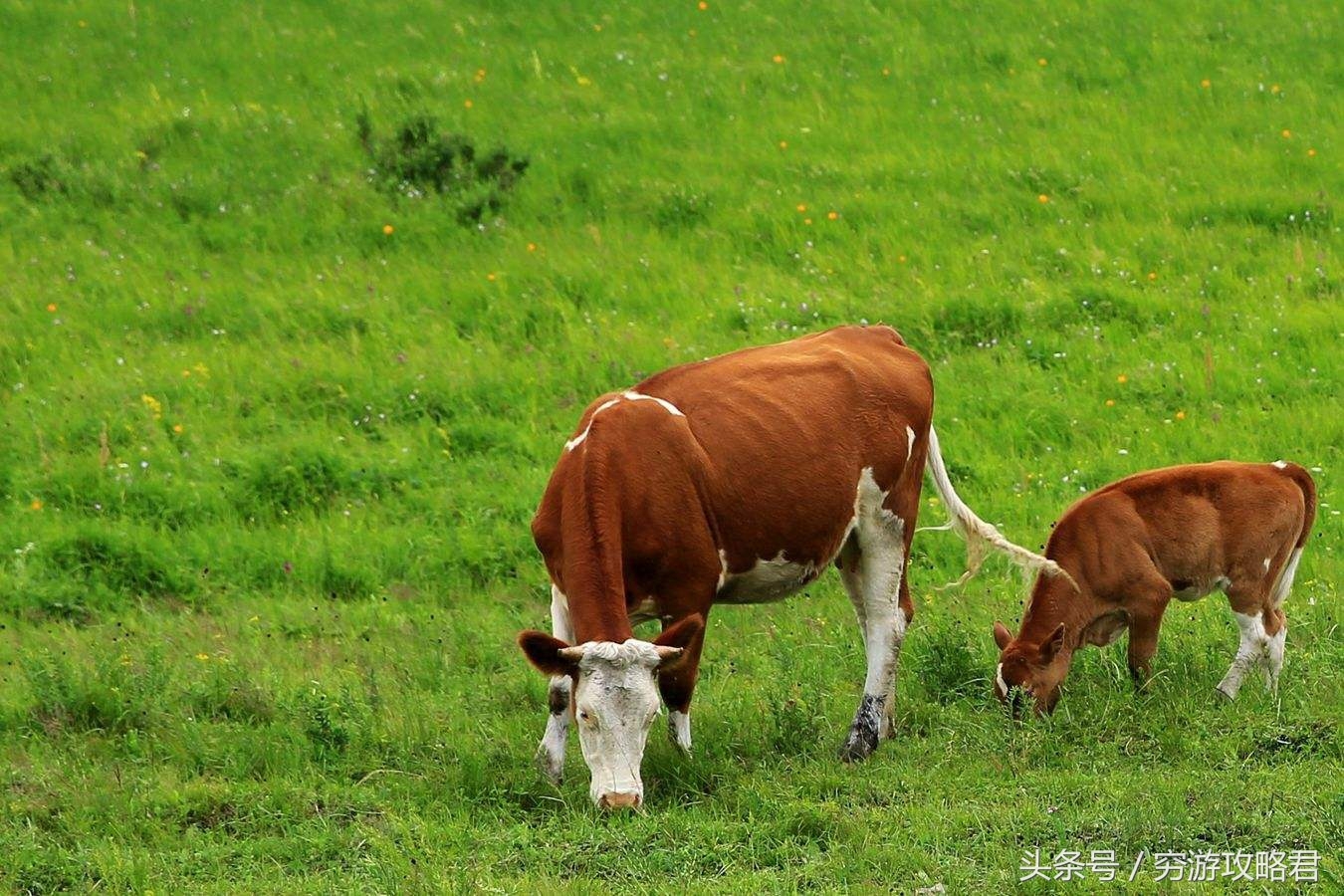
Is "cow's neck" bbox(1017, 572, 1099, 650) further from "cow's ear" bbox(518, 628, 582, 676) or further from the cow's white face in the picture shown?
"cow's ear" bbox(518, 628, 582, 676)

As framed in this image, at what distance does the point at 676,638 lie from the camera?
24.4ft

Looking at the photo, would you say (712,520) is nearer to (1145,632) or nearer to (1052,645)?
(1052,645)

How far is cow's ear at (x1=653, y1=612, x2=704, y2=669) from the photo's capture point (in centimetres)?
732

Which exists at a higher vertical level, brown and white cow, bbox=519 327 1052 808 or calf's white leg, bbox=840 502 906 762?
brown and white cow, bbox=519 327 1052 808

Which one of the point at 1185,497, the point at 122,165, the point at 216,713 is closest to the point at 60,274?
A: the point at 122,165

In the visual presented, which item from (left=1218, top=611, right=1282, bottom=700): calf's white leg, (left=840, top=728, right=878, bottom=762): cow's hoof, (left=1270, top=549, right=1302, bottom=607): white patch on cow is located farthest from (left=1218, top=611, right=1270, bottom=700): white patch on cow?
(left=840, top=728, right=878, bottom=762): cow's hoof

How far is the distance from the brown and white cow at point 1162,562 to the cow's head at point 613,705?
2.26 metres

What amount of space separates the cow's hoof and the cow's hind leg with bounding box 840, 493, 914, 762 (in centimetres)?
15

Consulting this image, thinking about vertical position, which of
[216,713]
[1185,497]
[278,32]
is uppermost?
[278,32]

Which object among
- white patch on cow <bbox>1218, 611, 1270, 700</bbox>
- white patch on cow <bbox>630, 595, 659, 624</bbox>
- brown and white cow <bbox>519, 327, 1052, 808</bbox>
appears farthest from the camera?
white patch on cow <bbox>1218, 611, 1270, 700</bbox>

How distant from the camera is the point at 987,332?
48.5ft

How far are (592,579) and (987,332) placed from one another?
26.6 ft

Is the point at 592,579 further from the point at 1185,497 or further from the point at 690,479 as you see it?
the point at 1185,497

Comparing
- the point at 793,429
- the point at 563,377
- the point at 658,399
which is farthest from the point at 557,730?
the point at 563,377
